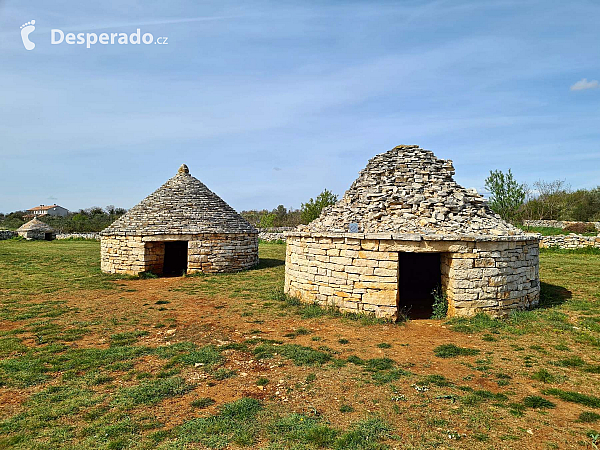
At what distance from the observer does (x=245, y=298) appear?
9312 millimetres

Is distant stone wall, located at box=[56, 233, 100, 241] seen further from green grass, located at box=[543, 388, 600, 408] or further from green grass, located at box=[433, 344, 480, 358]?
green grass, located at box=[543, 388, 600, 408]

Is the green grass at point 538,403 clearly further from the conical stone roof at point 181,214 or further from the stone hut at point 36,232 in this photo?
the stone hut at point 36,232

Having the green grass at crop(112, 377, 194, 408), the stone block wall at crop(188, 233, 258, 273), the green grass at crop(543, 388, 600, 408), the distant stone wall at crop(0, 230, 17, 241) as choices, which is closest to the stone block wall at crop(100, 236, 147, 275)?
the stone block wall at crop(188, 233, 258, 273)

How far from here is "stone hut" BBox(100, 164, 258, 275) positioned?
1286cm

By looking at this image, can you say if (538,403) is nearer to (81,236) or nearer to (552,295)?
(552,295)

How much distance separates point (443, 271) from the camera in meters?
7.34

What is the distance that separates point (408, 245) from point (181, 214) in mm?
9496

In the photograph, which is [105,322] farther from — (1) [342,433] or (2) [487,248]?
(2) [487,248]

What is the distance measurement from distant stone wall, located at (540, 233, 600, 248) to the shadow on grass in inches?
455

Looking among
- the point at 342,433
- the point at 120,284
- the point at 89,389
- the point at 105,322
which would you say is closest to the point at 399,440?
the point at 342,433

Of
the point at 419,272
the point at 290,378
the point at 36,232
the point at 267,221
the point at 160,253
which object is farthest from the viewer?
the point at 267,221

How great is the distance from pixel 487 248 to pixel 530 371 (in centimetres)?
258

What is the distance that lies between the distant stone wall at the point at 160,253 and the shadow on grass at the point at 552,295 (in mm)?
9995

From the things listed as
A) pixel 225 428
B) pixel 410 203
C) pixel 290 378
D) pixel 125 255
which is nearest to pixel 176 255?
pixel 125 255
